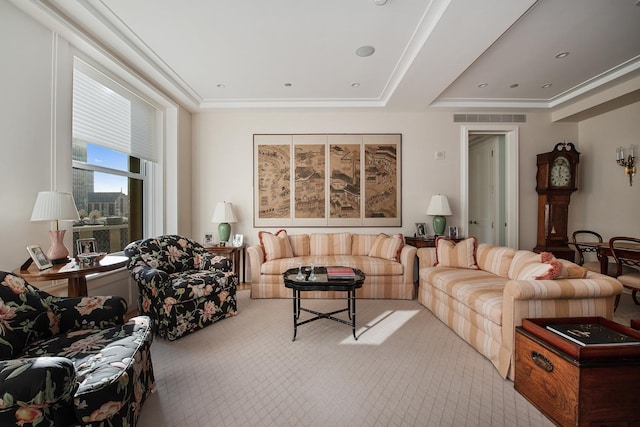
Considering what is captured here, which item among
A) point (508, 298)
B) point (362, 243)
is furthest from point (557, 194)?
point (508, 298)

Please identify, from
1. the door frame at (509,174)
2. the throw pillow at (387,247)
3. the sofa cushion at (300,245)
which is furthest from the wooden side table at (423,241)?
the sofa cushion at (300,245)

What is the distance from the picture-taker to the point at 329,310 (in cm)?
308

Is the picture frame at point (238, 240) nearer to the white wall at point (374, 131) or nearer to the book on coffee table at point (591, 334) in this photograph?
the white wall at point (374, 131)

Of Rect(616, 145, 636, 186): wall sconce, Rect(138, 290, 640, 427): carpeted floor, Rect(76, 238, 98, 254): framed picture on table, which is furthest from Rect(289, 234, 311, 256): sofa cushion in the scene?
Rect(616, 145, 636, 186): wall sconce

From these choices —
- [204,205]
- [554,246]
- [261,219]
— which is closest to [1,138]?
[204,205]

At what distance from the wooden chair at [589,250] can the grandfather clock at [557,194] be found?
19 centimetres

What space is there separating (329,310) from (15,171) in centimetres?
301

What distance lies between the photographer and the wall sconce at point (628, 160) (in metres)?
3.57

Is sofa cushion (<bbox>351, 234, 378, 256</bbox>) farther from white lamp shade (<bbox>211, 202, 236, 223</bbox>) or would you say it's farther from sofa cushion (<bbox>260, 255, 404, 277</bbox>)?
white lamp shade (<bbox>211, 202, 236, 223</bbox>)

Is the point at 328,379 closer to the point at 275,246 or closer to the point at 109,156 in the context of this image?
the point at 275,246

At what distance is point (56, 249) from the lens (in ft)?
6.70

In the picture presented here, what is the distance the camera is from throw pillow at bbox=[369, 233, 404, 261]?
370 centimetres

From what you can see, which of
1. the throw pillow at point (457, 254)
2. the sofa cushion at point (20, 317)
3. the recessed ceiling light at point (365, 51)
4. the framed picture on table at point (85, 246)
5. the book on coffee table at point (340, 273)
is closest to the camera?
the sofa cushion at point (20, 317)

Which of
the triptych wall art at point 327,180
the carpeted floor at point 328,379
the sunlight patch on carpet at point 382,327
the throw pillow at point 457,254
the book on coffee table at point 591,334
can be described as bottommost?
the carpeted floor at point 328,379
